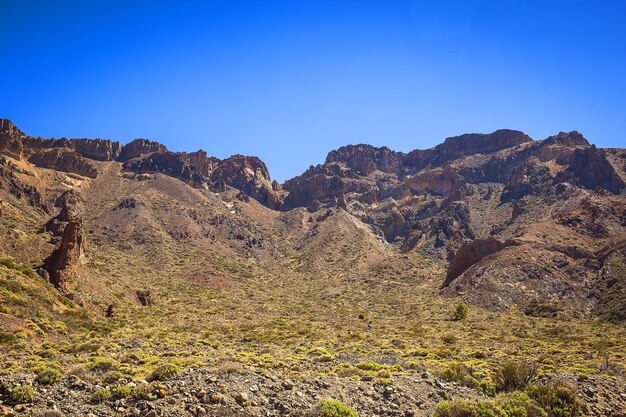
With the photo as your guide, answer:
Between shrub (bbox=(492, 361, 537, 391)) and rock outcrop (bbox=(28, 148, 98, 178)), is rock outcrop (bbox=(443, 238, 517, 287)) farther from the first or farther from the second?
rock outcrop (bbox=(28, 148, 98, 178))

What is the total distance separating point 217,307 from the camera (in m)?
56.6

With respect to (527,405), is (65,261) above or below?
above

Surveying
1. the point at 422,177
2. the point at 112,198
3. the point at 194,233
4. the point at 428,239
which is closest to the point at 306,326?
the point at 194,233

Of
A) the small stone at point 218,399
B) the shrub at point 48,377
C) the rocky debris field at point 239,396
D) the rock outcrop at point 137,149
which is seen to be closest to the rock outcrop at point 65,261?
the shrub at point 48,377

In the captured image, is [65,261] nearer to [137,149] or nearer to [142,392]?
[142,392]

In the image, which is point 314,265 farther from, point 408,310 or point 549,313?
point 549,313

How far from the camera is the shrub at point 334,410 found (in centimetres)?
1326

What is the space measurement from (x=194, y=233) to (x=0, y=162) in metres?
46.5

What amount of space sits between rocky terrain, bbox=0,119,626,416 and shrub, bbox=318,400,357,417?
653mm

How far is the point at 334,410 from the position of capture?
13398mm

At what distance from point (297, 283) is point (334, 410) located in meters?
68.9

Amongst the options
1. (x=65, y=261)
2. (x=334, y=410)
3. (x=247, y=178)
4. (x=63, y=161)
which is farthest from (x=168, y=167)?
(x=334, y=410)

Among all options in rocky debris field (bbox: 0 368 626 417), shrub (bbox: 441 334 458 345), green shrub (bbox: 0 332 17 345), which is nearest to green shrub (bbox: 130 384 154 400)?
rocky debris field (bbox: 0 368 626 417)

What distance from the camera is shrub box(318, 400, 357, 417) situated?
43.5 feet
